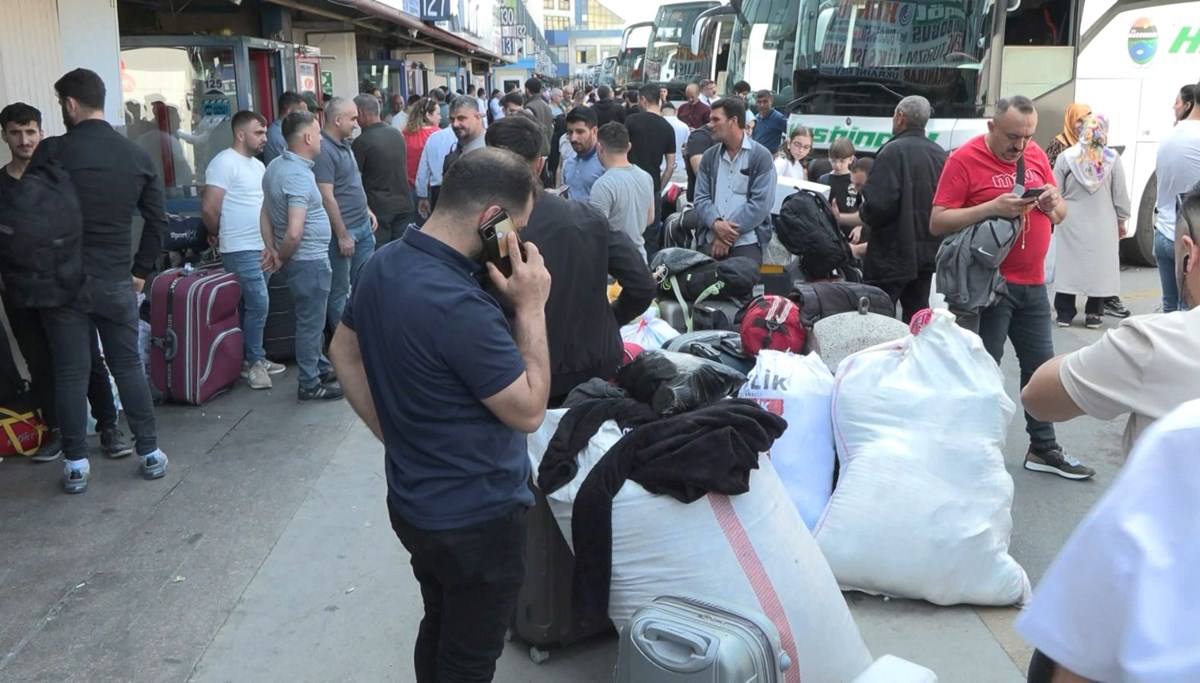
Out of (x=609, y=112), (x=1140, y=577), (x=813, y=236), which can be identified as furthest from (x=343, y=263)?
(x=1140, y=577)

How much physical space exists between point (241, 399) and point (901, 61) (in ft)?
23.4

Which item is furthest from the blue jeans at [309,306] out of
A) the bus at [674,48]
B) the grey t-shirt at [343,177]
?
the bus at [674,48]

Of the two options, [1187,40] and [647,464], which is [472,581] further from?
[1187,40]

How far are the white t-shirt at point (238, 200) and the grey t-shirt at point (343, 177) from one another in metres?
0.41

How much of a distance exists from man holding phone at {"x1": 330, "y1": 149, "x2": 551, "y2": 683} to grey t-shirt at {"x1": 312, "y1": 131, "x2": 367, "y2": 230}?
452 centimetres

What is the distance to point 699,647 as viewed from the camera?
2.51 m

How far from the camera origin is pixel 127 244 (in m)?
5.13

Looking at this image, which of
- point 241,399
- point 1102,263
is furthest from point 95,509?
point 1102,263

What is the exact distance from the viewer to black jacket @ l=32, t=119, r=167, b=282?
16.2 feet

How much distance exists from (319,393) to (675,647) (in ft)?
14.8

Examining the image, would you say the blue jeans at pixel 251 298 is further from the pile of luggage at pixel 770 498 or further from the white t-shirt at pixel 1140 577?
the white t-shirt at pixel 1140 577

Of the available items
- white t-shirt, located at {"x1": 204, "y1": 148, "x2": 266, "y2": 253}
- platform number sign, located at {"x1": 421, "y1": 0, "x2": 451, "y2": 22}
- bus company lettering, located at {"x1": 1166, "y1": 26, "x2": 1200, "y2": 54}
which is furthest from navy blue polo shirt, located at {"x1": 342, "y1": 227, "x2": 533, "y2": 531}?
platform number sign, located at {"x1": 421, "y1": 0, "x2": 451, "y2": 22}

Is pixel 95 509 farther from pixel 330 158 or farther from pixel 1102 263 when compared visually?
pixel 1102 263

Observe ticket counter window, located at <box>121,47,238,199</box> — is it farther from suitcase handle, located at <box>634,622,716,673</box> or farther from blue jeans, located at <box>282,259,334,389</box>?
suitcase handle, located at <box>634,622,716,673</box>
